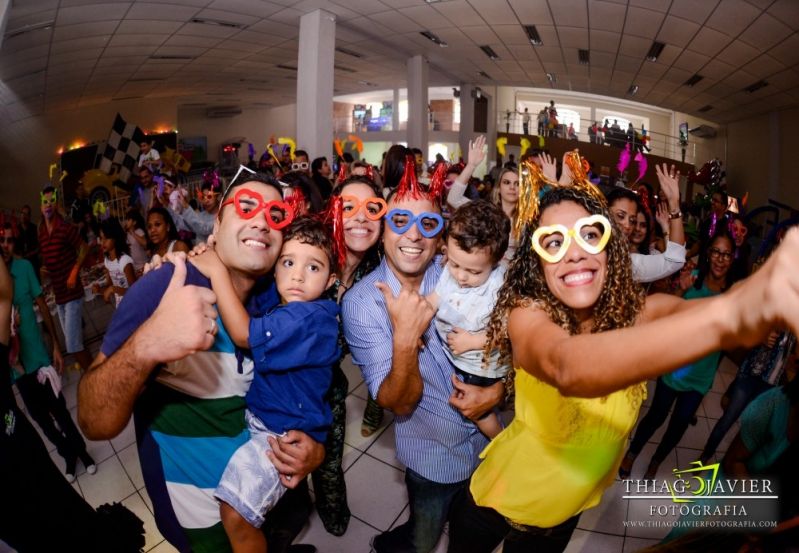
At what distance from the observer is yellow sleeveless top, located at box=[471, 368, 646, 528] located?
1.12 meters

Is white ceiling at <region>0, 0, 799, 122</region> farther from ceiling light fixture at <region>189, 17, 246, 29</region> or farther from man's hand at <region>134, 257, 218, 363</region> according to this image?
man's hand at <region>134, 257, 218, 363</region>

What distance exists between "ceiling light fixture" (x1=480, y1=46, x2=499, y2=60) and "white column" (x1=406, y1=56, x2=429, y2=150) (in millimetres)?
1609

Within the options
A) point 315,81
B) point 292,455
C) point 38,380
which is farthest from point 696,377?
point 315,81

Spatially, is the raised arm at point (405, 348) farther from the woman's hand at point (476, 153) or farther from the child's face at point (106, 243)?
the child's face at point (106, 243)

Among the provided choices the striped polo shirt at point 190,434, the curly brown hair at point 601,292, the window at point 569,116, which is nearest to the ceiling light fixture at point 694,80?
the curly brown hair at point 601,292

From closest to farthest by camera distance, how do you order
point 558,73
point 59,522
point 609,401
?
point 609,401, point 59,522, point 558,73

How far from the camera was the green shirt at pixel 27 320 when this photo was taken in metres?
2.29

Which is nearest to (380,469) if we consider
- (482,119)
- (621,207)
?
(621,207)

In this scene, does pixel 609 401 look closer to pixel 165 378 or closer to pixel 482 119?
pixel 165 378

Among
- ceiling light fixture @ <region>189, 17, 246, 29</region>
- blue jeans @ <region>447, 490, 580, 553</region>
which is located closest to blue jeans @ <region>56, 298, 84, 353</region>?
blue jeans @ <region>447, 490, 580, 553</region>

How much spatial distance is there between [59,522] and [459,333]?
57.6 inches

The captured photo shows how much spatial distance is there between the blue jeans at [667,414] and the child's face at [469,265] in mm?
1459

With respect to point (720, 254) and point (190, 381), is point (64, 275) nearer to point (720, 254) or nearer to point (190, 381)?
point (190, 381)

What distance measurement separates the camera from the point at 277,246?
153 centimetres
